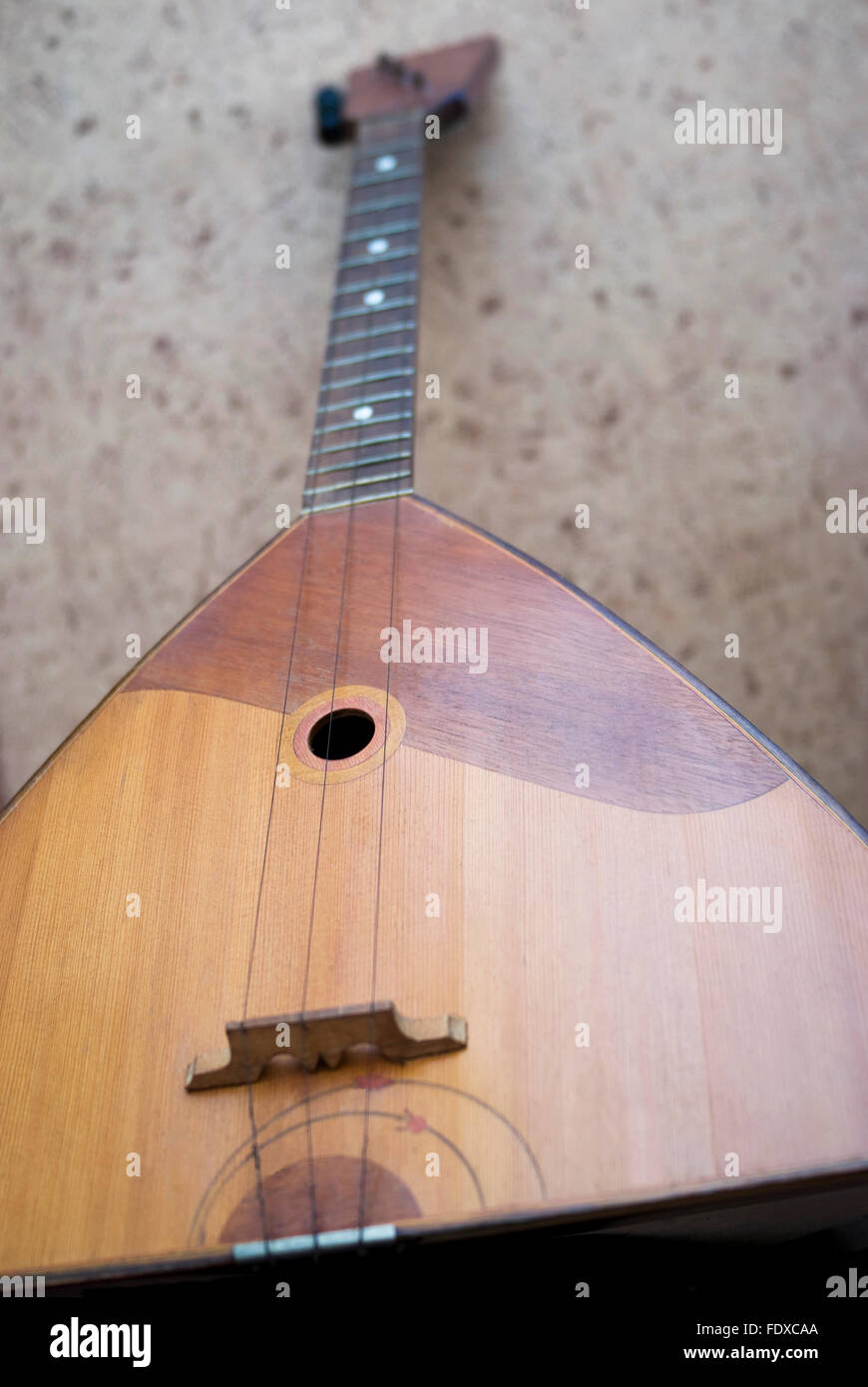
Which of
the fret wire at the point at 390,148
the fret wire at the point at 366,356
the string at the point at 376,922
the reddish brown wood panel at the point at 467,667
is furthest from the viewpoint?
the fret wire at the point at 390,148

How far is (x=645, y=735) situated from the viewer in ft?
3.18

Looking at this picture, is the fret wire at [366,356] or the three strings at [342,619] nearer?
the three strings at [342,619]

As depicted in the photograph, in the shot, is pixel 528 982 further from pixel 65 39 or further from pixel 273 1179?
pixel 65 39

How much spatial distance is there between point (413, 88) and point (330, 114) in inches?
6.0

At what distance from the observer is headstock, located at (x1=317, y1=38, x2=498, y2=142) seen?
1968 millimetres

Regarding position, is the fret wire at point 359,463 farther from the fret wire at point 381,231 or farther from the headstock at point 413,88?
the headstock at point 413,88

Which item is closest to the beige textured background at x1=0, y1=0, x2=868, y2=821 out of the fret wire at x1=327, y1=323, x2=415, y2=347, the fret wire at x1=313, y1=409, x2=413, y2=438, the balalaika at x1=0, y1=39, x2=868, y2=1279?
the fret wire at x1=327, y1=323, x2=415, y2=347

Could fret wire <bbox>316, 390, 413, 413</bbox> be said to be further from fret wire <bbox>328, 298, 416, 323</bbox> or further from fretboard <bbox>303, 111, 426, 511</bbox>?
fret wire <bbox>328, 298, 416, 323</bbox>

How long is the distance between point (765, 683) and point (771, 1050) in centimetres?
97

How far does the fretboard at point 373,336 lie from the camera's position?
1287 millimetres

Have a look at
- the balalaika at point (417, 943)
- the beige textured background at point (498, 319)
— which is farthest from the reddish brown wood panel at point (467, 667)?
the beige textured background at point (498, 319)

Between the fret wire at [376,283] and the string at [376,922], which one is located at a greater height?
the fret wire at [376,283]

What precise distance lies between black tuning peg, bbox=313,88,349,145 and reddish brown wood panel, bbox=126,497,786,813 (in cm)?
108

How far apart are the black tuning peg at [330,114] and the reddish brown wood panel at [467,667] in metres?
1.08
